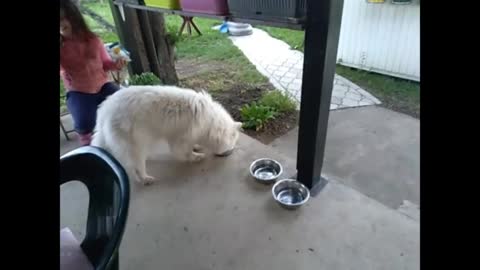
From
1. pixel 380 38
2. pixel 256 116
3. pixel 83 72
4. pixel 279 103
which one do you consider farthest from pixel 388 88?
pixel 83 72

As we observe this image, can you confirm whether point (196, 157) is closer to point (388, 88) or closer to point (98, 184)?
point (98, 184)

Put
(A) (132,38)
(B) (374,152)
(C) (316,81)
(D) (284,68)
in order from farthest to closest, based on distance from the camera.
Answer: (D) (284,68)
(A) (132,38)
(B) (374,152)
(C) (316,81)

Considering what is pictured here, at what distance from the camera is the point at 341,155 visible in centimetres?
243

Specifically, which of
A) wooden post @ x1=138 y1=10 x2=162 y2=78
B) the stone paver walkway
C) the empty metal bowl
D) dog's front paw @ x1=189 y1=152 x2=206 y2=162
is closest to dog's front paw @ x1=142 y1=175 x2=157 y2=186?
dog's front paw @ x1=189 y1=152 x2=206 y2=162

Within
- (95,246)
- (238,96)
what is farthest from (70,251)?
(238,96)

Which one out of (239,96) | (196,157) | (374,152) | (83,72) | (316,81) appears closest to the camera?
(316,81)

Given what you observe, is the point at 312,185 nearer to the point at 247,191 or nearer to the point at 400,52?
the point at 247,191

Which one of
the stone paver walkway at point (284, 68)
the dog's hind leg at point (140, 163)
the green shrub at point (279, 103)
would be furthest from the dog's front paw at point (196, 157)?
the stone paver walkway at point (284, 68)

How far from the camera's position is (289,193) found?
1.91 meters

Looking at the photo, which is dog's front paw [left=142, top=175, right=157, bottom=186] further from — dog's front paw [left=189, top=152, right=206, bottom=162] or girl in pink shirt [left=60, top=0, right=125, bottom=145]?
girl in pink shirt [left=60, top=0, right=125, bottom=145]

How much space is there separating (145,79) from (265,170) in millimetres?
1583

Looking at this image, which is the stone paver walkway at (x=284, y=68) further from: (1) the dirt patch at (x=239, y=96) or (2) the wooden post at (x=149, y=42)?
(2) the wooden post at (x=149, y=42)
